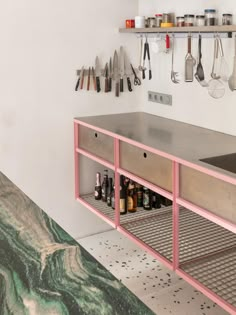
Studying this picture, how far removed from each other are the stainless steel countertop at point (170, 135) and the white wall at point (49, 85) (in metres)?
0.19

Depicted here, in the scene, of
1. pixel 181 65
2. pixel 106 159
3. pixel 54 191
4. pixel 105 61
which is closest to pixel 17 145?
pixel 54 191

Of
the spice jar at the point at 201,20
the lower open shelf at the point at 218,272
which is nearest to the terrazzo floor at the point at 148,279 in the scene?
the lower open shelf at the point at 218,272

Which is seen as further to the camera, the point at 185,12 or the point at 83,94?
the point at 83,94

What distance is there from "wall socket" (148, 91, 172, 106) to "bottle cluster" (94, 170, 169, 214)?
2.05ft

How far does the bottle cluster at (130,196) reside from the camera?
3.15 m

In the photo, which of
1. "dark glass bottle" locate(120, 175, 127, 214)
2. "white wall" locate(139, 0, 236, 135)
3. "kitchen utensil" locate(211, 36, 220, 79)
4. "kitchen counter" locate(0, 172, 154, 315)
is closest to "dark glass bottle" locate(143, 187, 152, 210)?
"dark glass bottle" locate(120, 175, 127, 214)

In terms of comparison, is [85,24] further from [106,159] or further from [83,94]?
[106,159]

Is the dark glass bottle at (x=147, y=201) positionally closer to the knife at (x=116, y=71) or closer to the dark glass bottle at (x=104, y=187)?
the dark glass bottle at (x=104, y=187)

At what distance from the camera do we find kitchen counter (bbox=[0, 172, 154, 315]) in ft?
3.09

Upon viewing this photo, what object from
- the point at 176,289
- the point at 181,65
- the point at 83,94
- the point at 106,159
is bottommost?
the point at 176,289

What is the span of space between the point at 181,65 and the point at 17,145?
1.27 meters

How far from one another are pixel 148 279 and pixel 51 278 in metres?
1.93

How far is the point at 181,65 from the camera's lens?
121 inches

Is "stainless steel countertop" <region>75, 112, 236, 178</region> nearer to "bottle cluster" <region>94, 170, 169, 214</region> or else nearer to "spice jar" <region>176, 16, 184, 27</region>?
"bottle cluster" <region>94, 170, 169, 214</region>
